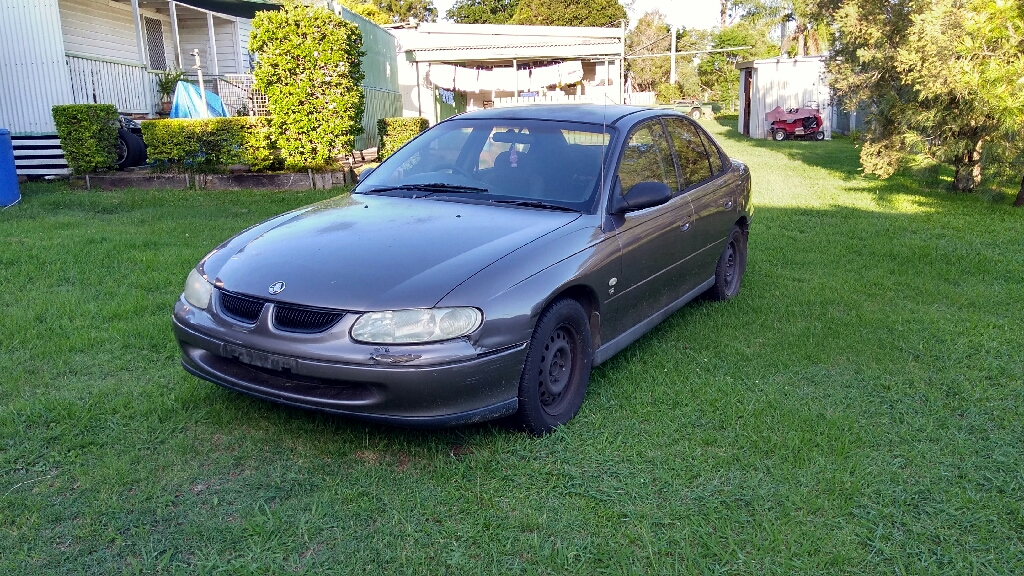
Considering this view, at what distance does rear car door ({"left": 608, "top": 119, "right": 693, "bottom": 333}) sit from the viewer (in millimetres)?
4293

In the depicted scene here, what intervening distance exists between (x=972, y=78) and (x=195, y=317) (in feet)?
31.9

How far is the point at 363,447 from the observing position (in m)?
3.64

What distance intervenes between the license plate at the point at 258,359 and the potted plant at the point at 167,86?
13.2m

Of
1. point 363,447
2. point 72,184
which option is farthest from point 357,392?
point 72,184

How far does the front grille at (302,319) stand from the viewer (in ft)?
10.8

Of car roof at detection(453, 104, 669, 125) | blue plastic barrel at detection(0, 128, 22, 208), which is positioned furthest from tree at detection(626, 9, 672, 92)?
car roof at detection(453, 104, 669, 125)

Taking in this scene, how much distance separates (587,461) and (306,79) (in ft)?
30.2

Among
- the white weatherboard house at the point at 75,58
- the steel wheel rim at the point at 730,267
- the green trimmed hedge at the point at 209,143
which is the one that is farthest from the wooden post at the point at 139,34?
the steel wheel rim at the point at 730,267

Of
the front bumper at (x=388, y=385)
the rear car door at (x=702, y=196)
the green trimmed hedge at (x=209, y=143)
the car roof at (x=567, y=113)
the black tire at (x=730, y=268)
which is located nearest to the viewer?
the front bumper at (x=388, y=385)

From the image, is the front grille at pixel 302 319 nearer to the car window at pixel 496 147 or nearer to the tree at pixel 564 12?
the car window at pixel 496 147

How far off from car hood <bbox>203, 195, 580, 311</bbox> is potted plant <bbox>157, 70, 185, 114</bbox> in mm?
12264

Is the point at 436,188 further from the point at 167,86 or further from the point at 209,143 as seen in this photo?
the point at 167,86

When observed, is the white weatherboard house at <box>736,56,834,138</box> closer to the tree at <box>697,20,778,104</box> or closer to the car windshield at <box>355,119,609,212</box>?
the car windshield at <box>355,119,609,212</box>

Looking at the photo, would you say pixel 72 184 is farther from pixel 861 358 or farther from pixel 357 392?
pixel 861 358
